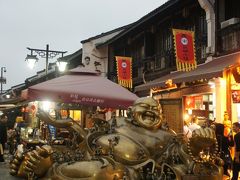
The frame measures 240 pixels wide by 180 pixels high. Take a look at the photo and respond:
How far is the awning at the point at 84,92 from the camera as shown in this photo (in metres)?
6.97

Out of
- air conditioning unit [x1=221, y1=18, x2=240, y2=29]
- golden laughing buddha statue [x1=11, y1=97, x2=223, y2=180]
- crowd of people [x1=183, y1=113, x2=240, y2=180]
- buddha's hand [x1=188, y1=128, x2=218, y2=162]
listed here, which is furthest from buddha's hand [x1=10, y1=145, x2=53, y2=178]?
air conditioning unit [x1=221, y1=18, x2=240, y2=29]

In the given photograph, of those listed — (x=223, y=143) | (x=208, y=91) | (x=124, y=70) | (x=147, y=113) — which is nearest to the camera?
(x=147, y=113)

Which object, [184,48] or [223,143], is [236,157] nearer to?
[223,143]

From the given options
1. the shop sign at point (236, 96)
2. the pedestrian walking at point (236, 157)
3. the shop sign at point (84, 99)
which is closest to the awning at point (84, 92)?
the shop sign at point (84, 99)

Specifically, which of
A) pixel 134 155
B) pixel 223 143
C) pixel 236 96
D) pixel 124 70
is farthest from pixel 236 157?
pixel 124 70

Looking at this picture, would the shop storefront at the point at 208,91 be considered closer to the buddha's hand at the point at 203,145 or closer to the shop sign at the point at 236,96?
the shop sign at the point at 236,96

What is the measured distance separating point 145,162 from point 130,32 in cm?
1830

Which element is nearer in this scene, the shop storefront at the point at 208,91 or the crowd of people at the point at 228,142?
the crowd of people at the point at 228,142

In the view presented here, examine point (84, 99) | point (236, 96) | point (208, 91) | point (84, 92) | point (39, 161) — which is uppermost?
point (208, 91)

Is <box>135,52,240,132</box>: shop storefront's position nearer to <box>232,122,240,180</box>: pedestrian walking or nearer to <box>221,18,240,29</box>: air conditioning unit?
<box>221,18,240,29</box>: air conditioning unit

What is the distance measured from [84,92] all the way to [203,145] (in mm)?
4073

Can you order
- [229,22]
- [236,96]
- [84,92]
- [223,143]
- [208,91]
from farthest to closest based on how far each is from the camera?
[208,91] → [229,22] → [236,96] → [223,143] → [84,92]

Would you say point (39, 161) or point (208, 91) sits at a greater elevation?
point (208, 91)

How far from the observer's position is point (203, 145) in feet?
10.6
